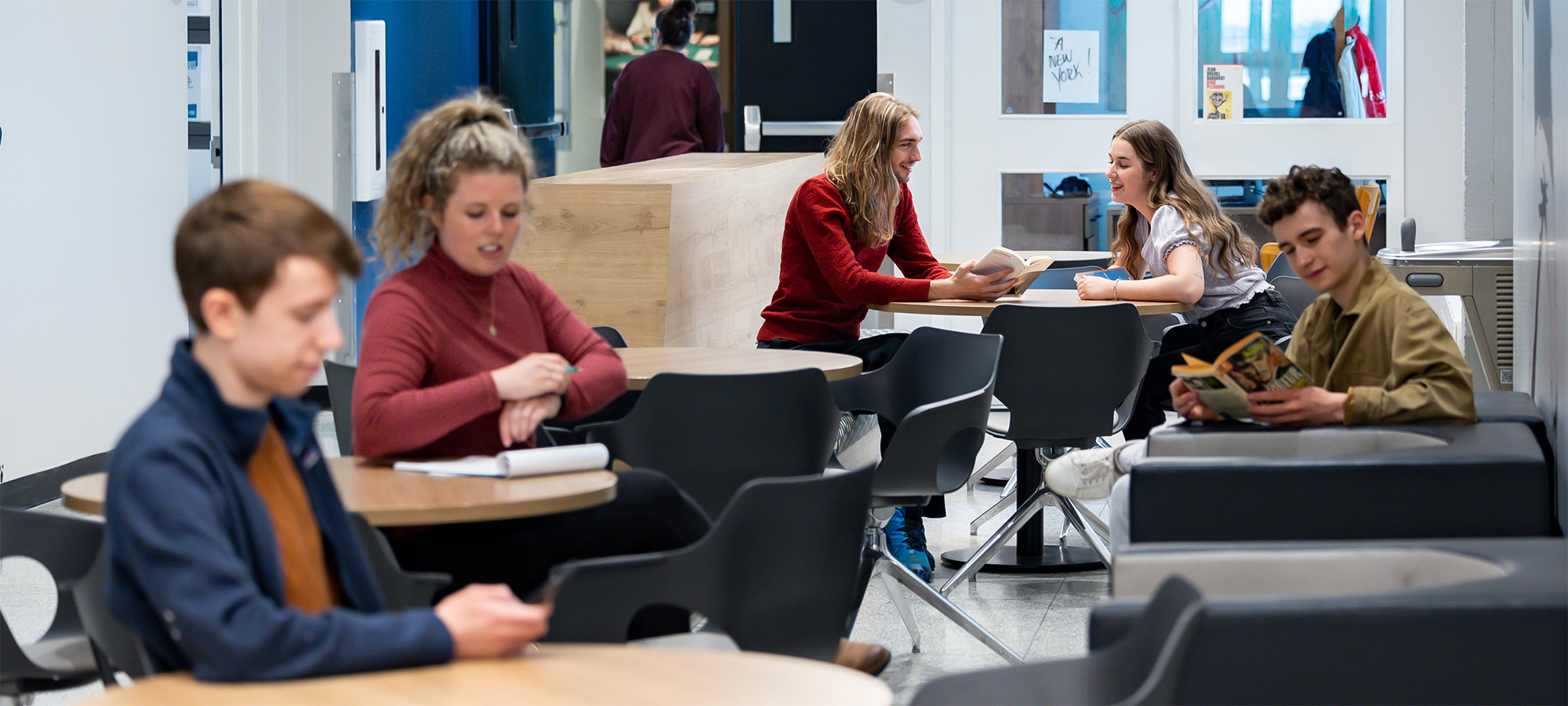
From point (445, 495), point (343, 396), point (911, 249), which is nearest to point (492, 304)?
point (445, 495)

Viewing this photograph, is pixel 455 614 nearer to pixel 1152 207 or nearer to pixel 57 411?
pixel 1152 207

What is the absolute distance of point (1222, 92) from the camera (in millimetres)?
7789

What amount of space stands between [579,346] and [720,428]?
413mm

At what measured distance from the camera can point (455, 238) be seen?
8.37 ft

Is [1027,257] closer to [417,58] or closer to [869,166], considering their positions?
[869,166]

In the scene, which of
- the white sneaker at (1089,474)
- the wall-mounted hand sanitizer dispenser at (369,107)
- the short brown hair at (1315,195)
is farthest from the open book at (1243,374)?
the wall-mounted hand sanitizer dispenser at (369,107)

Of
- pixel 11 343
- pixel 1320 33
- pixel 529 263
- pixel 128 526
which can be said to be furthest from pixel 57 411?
pixel 1320 33

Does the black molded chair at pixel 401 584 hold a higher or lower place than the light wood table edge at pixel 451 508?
lower

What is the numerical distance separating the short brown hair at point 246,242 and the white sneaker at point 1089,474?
211 cm

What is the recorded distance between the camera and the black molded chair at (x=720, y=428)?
305 centimetres

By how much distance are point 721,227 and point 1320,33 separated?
391 centimetres

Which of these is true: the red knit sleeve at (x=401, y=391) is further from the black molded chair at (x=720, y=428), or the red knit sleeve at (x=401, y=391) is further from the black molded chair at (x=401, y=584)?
the black molded chair at (x=720, y=428)

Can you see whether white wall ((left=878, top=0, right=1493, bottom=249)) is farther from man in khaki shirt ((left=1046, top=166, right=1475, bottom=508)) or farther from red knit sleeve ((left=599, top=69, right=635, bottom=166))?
man in khaki shirt ((left=1046, top=166, right=1475, bottom=508))

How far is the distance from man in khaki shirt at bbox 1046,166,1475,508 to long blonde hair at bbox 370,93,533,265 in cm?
129
